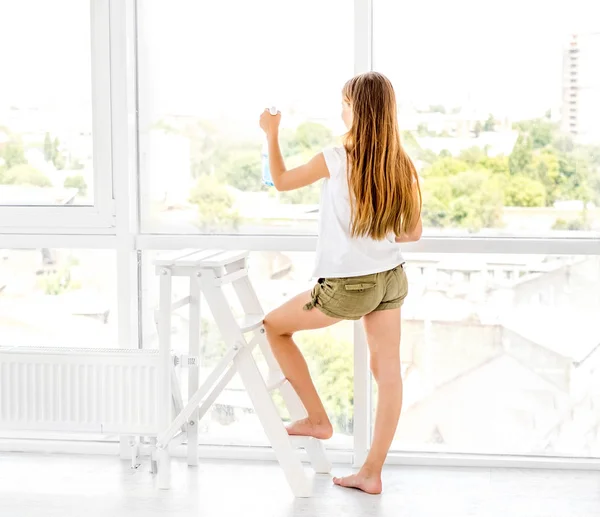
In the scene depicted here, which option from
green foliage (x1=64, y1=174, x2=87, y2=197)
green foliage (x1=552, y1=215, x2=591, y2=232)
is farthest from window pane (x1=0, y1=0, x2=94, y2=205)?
green foliage (x1=552, y1=215, x2=591, y2=232)

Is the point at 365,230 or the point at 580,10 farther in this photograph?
the point at 580,10

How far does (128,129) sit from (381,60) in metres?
0.87

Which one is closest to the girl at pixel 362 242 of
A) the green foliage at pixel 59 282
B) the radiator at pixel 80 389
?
the radiator at pixel 80 389

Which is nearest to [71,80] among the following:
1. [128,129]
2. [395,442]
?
[128,129]

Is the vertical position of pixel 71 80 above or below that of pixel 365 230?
above

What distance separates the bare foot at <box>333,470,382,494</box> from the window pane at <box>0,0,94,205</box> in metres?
1.29

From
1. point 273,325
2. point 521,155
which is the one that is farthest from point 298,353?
point 521,155

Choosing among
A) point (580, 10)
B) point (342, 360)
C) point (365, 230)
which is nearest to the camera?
point (365, 230)

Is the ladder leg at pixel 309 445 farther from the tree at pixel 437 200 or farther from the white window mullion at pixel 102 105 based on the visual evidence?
the white window mullion at pixel 102 105

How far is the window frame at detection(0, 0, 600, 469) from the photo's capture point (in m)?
2.98

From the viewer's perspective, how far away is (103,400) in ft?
9.61

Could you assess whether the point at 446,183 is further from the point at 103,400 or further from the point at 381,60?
the point at 103,400

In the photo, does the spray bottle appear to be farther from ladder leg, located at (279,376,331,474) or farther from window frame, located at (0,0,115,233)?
ladder leg, located at (279,376,331,474)

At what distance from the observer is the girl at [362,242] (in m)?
2.67
